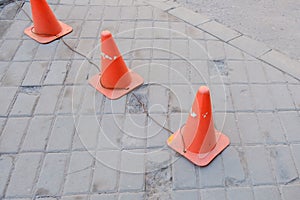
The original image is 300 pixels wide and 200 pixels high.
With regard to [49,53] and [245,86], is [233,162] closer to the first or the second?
[245,86]

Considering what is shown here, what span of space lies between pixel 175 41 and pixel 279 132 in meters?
1.60

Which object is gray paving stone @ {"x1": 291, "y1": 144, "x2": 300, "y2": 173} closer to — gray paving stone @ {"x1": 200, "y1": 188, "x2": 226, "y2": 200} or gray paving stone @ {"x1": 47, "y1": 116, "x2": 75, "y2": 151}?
gray paving stone @ {"x1": 200, "y1": 188, "x2": 226, "y2": 200}

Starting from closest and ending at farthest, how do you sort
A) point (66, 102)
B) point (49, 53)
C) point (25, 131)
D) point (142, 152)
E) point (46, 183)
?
point (46, 183), point (142, 152), point (25, 131), point (66, 102), point (49, 53)

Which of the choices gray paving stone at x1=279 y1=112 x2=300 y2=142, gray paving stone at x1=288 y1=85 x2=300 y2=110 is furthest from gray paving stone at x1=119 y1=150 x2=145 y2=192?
gray paving stone at x1=288 y1=85 x2=300 y2=110

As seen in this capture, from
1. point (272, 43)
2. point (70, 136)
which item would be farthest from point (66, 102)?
point (272, 43)

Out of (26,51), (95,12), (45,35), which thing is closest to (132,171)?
(26,51)

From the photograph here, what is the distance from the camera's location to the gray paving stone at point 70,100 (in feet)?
9.27

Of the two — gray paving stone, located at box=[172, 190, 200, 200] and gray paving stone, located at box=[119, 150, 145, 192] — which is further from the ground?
gray paving stone, located at box=[119, 150, 145, 192]

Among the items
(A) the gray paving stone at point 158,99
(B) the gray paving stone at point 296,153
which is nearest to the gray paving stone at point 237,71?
(A) the gray paving stone at point 158,99

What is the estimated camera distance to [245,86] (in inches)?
119

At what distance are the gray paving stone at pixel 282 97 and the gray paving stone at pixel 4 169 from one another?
2396mm

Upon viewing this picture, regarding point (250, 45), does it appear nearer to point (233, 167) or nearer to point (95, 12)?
point (233, 167)

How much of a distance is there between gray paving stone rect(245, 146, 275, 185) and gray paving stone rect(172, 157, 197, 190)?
0.45m

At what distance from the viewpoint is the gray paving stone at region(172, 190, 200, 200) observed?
2.19 metres
